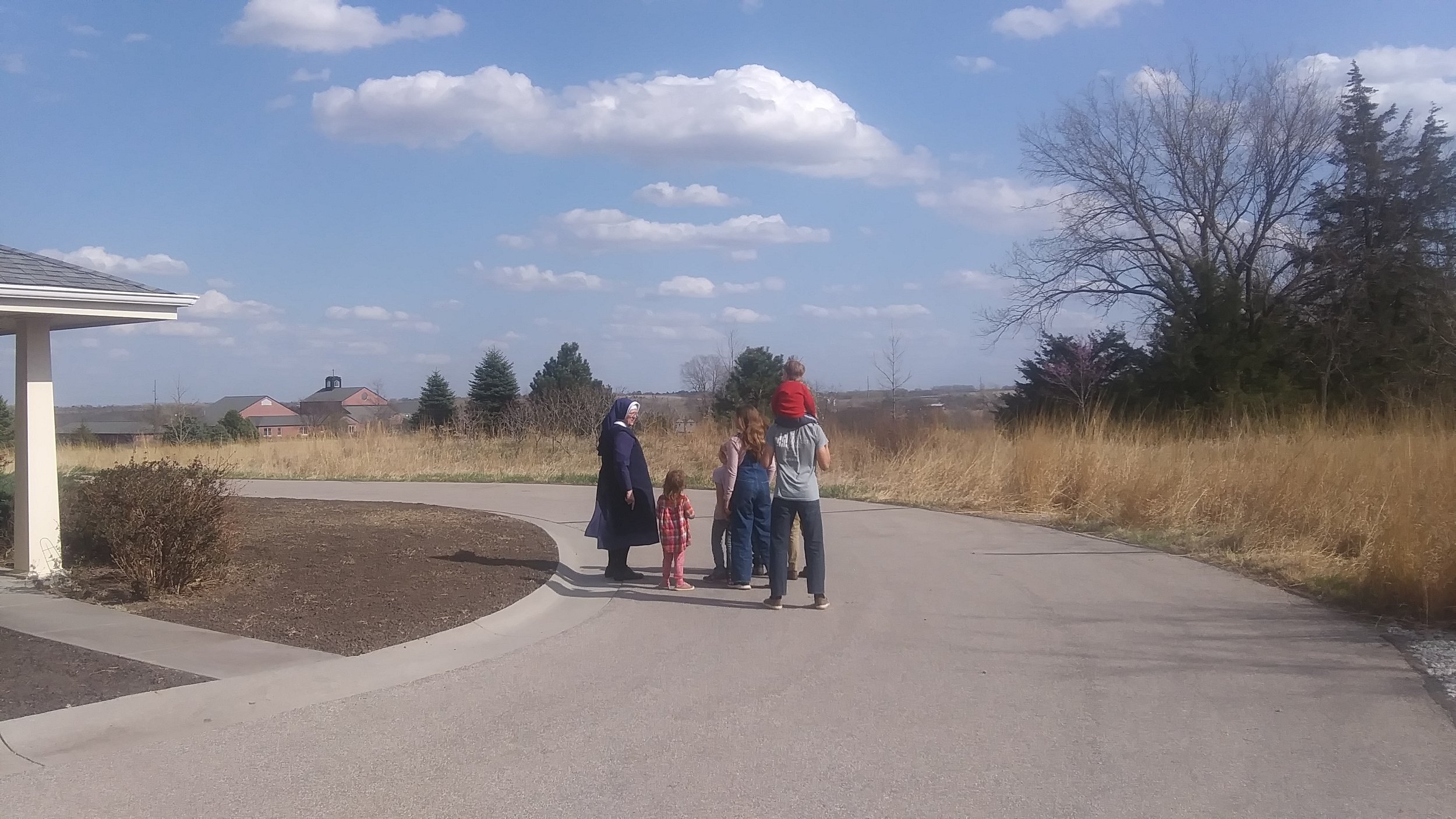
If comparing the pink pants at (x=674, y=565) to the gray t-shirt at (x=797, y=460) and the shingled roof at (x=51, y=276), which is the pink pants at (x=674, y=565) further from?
the shingled roof at (x=51, y=276)

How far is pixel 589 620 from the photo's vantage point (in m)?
8.95

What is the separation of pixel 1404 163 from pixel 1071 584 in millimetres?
23659

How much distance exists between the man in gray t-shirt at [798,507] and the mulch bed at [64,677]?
14.2 ft

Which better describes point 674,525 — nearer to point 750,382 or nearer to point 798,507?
point 798,507

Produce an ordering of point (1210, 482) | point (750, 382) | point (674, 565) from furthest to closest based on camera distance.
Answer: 1. point (750, 382)
2. point (1210, 482)
3. point (674, 565)

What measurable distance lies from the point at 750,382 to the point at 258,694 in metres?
24.5

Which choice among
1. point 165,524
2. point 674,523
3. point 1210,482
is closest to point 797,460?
point 674,523

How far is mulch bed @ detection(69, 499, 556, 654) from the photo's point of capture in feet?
27.4

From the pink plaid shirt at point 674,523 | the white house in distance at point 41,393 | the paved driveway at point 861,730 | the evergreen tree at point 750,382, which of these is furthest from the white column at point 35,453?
the evergreen tree at point 750,382

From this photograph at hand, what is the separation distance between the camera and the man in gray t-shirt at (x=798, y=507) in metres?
9.05

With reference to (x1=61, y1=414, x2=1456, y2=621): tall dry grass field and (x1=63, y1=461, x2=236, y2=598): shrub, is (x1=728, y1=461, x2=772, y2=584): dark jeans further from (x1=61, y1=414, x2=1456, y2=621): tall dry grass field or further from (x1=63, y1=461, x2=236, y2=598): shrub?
(x1=61, y1=414, x2=1456, y2=621): tall dry grass field

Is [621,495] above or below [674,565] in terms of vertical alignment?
above

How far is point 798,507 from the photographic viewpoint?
29.8ft

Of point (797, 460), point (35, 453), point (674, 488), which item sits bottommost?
point (674, 488)
